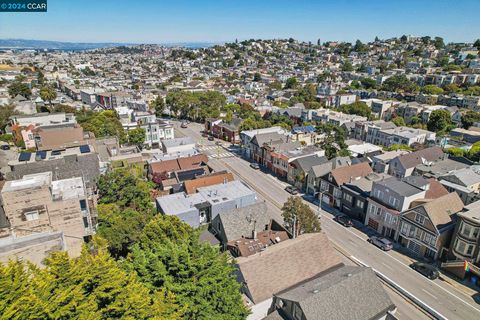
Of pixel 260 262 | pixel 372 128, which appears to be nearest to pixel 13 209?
pixel 260 262

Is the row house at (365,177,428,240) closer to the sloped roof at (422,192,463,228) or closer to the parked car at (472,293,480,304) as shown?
the sloped roof at (422,192,463,228)

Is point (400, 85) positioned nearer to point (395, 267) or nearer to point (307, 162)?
point (307, 162)

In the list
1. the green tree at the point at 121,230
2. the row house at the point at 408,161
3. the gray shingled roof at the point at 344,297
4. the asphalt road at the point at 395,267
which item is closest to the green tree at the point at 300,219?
the asphalt road at the point at 395,267

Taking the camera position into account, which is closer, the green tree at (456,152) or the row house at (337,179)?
the row house at (337,179)

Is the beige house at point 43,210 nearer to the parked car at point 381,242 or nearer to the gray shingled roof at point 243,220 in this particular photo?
the gray shingled roof at point 243,220

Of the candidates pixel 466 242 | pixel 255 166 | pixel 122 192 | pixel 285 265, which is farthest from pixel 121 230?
pixel 466 242

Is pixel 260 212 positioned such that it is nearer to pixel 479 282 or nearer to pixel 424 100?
pixel 479 282
